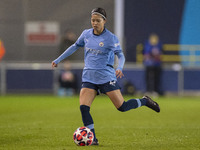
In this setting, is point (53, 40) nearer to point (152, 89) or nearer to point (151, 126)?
point (152, 89)

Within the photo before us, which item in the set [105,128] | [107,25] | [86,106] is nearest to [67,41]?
[107,25]

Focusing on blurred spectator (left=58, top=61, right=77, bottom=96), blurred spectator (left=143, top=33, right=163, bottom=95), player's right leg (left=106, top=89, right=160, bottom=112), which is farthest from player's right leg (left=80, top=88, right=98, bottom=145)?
blurred spectator (left=58, top=61, right=77, bottom=96)

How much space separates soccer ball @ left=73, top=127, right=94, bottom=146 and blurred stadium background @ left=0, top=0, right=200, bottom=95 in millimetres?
13946

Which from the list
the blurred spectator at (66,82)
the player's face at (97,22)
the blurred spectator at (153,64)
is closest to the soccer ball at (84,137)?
the player's face at (97,22)

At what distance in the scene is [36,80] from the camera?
20719 mm

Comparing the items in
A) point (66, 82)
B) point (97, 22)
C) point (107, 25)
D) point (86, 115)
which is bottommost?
point (66, 82)

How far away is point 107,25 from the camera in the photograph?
22.3 meters

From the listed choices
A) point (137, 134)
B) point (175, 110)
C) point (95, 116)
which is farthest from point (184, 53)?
point (137, 134)

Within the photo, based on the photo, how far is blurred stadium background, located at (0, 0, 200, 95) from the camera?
2194 cm

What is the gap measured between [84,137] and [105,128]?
2518 mm

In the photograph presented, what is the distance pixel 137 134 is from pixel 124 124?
1.76 meters

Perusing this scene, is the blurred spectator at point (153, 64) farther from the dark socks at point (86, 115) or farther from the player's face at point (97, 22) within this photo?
the dark socks at point (86, 115)

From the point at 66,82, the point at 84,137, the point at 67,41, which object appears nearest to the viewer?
the point at 84,137

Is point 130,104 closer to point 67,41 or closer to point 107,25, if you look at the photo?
point 67,41
